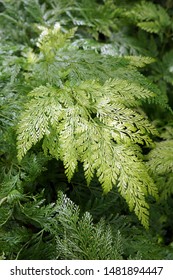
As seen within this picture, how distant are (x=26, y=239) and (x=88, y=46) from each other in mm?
805

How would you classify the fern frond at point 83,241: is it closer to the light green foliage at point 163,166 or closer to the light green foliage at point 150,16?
the light green foliage at point 163,166

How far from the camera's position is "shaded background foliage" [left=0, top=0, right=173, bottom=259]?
3.82 feet

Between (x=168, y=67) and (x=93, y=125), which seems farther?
(x=168, y=67)

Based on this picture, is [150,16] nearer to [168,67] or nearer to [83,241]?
[168,67]

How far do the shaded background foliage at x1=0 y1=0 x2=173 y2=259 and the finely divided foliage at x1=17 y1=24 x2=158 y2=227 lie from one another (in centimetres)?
11

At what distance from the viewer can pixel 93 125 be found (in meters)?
1.12

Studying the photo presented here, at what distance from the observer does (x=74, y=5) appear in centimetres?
177

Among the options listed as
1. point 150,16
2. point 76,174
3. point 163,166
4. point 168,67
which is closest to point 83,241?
point 76,174

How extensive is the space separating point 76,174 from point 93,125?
0.35 m

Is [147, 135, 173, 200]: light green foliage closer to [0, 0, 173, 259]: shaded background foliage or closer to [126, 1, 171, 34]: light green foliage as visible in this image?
[0, 0, 173, 259]: shaded background foliage

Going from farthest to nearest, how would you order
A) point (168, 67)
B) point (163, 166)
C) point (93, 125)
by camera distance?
point (168, 67), point (163, 166), point (93, 125)

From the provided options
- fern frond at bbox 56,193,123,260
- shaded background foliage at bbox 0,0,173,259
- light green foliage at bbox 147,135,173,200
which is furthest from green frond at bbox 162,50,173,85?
fern frond at bbox 56,193,123,260

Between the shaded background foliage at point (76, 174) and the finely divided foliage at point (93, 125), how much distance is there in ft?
0.37
